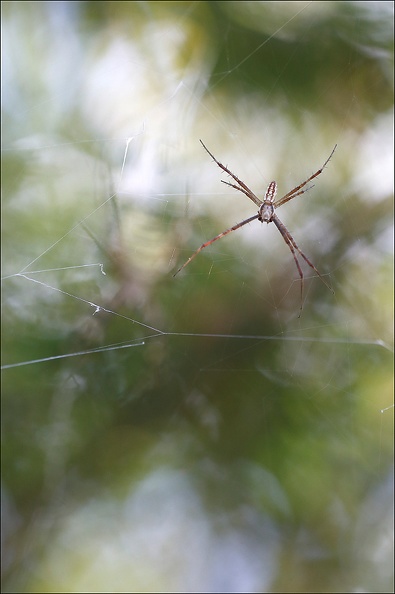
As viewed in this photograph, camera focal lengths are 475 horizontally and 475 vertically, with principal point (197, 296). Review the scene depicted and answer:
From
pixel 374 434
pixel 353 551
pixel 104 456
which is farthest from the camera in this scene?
pixel 353 551

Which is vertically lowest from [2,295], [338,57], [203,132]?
[2,295]

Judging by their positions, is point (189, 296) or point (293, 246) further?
point (293, 246)

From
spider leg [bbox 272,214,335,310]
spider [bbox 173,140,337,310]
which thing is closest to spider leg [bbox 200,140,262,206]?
spider [bbox 173,140,337,310]

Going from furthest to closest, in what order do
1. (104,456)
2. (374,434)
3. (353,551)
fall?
(353,551) → (374,434) → (104,456)

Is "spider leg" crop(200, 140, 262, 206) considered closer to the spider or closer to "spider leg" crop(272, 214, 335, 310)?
the spider

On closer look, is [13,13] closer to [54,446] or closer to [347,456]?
[54,446]

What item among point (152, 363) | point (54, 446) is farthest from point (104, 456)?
point (152, 363)

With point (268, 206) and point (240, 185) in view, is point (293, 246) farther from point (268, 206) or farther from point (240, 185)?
point (240, 185)

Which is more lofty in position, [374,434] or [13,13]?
[13,13]

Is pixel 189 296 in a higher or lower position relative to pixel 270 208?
lower

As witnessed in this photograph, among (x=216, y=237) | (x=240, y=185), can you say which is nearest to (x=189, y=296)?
(x=216, y=237)
